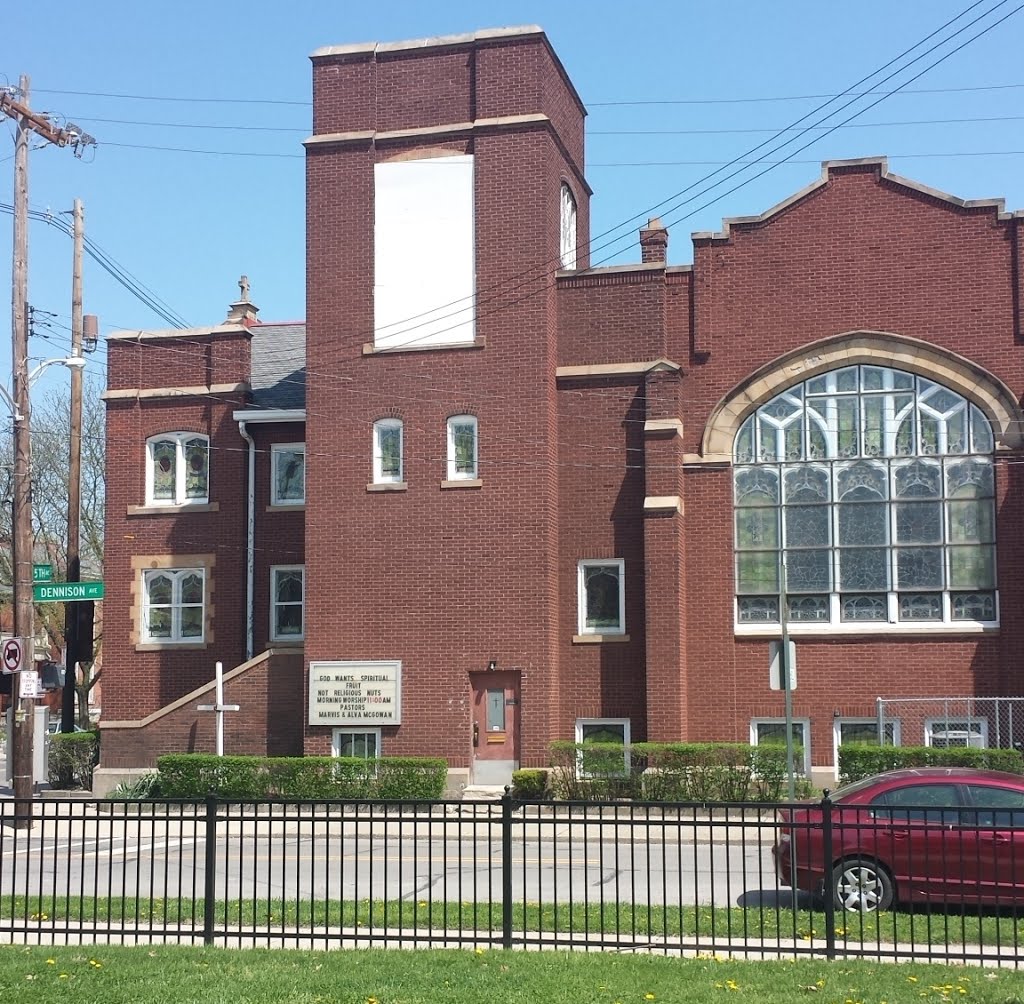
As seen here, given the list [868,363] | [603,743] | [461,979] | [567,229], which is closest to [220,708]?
[603,743]

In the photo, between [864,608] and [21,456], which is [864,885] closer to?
[864,608]

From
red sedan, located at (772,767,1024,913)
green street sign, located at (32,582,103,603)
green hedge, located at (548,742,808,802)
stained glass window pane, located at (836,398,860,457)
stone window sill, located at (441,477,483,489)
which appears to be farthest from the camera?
stone window sill, located at (441,477,483,489)

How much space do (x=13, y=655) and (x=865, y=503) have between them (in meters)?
15.4

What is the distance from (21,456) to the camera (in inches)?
969

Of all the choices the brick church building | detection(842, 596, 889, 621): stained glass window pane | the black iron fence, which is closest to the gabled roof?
the brick church building

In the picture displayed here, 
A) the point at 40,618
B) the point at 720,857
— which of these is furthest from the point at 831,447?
the point at 40,618

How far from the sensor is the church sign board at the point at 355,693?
2758 cm

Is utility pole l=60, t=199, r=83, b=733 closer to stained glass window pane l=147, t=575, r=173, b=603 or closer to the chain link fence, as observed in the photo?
stained glass window pane l=147, t=575, r=173, b=603

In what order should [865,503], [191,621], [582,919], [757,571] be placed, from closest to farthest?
[582,919] < [865,503] < [757,571] < [191,621]

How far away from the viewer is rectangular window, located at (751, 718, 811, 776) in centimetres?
2658

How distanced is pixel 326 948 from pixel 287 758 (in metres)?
15.6

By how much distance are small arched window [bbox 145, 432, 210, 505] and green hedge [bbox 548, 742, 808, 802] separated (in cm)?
1078

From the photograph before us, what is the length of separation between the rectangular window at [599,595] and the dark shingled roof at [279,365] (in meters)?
7.71

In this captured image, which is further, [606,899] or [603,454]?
[603,454]
